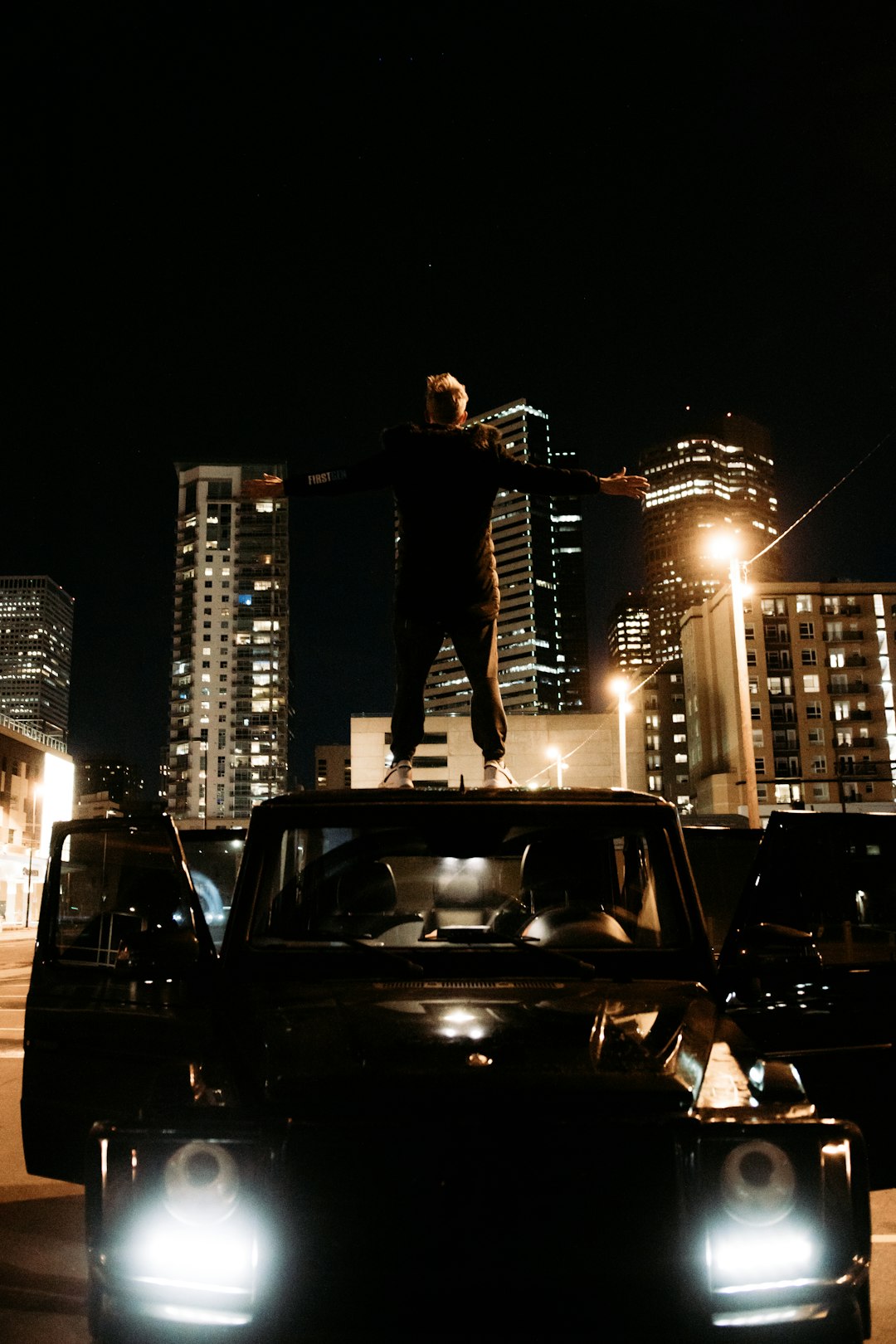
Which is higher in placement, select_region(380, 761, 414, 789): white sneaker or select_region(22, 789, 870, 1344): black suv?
select_region(380, 761, 414, 789): white sneaker

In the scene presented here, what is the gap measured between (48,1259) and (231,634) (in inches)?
6723

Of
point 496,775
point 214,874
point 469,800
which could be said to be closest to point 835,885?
point 496,775

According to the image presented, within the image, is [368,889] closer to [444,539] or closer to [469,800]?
[469,800]

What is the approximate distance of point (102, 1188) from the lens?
6.32ft

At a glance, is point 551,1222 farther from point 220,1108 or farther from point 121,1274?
point 121,1274

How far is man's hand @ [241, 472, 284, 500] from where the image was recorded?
426 cm

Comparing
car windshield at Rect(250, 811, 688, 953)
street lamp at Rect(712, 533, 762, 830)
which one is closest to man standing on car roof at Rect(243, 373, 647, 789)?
car windshield at Rect(250, 811, 688, 953)

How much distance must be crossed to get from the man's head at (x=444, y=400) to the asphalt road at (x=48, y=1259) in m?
3.61

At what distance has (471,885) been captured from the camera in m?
3.62

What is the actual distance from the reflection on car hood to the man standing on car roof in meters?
1.41

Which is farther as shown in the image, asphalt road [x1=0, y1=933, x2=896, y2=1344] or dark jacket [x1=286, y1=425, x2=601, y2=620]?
dark jacket [x1=286, y1=425, x2=601, y2=620]

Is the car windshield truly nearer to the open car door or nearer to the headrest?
the headrest

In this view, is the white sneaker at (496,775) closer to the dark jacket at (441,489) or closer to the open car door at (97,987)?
the dark jacket at (441,489)

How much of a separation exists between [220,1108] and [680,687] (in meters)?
160
